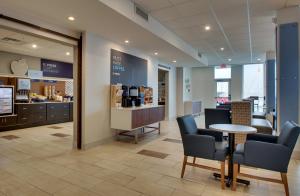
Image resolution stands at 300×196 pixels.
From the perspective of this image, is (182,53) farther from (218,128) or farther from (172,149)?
(218,128)

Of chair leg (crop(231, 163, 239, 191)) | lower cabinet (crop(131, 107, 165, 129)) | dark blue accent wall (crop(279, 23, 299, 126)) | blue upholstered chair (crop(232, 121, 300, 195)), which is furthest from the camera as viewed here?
lower cabinet (crop(131, 107, 165, 129))

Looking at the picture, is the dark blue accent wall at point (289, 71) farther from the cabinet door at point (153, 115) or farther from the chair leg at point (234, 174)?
the cabinet door at point (153, 115)

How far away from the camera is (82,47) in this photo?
15.7ft

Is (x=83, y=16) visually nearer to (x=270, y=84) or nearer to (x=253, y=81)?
(x=270, y=84)

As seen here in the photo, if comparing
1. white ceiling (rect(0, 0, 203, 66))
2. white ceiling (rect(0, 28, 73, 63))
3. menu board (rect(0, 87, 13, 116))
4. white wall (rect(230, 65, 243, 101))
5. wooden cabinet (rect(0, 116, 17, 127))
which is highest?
white ceiling (rect(0, 28, 73, 63))

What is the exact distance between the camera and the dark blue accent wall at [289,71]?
4.04m

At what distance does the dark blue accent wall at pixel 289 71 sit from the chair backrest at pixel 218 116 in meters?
1.08

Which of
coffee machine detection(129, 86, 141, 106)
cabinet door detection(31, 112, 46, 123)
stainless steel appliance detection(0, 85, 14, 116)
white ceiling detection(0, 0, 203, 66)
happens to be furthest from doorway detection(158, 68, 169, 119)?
stainless steel appliance detection(0, 85, 14, 116)

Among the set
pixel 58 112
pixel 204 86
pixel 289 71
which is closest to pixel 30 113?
pixel 58 112

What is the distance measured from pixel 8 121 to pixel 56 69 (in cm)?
325

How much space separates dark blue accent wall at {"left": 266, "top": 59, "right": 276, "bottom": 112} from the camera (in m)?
7.88

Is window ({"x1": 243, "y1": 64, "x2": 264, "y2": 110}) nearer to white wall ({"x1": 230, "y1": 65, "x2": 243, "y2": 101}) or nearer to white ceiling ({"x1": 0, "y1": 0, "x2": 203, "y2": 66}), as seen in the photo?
white wall ({"x1": 230, "y1": 65, "x2": 243, "y2": 101})

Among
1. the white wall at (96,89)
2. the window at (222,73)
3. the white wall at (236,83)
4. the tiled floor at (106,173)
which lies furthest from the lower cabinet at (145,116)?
the window at (222,73)

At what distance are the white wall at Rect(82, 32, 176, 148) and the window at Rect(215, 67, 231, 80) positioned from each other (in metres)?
8.77
